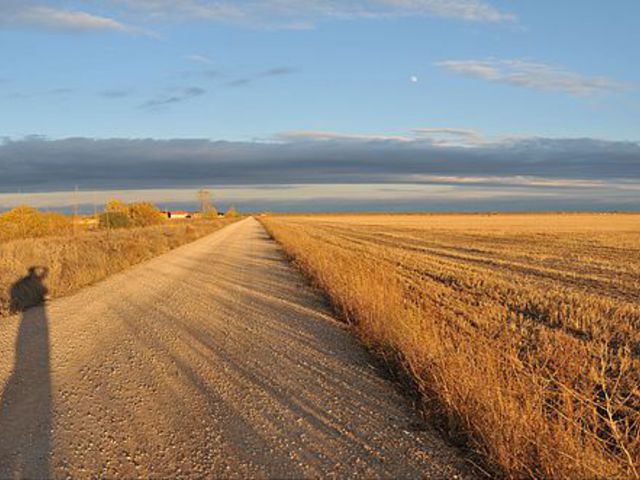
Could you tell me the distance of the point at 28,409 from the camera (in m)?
5.14

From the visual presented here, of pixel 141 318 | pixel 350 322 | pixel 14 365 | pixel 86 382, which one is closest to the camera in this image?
pixel 86 382

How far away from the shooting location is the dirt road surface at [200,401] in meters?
4.03

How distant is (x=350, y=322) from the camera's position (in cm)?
902

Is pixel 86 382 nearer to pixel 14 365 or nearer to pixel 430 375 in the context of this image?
pixel 14 365

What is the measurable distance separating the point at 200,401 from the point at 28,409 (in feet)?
5.48

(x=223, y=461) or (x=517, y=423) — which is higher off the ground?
(x=517, y=423)

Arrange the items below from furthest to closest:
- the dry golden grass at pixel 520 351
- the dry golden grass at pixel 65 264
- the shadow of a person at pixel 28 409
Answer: the dry golden grass at pixel 65 264 → the shadow of a person at pixel 28 409 → the dry golden grass at pixel 520 351

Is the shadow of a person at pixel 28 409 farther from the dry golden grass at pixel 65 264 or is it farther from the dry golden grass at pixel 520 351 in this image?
the dry golden grass at pixel 520 351

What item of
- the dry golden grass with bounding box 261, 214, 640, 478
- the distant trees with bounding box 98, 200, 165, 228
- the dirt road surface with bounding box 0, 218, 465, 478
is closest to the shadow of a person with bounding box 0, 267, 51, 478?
the dirt road surface with bounding box 0, 218, 465, 478

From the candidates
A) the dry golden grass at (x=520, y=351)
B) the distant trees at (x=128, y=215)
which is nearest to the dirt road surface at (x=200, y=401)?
the dry golden grass at (x=520, y=351)

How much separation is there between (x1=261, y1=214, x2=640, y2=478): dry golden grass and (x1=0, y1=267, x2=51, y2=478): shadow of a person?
11.3ft

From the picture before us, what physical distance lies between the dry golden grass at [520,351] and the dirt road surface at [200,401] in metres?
0.44

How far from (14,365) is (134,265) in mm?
13614

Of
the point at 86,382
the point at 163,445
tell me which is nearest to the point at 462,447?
the point at 163,445
